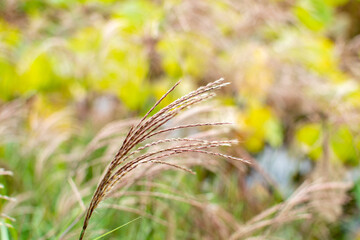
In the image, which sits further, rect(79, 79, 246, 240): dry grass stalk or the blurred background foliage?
the blurred background foliage

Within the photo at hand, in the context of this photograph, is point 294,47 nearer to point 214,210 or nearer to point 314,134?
point 314,134

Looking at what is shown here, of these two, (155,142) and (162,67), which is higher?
(162,67)

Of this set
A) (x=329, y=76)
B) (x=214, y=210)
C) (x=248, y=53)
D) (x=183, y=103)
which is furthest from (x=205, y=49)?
(x=183, y=103)

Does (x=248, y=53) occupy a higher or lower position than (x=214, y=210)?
higher

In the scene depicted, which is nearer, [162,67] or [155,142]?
[155,142]

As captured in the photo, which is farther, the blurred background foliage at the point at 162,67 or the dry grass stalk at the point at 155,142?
the blurred background foliage at the point at 162,67

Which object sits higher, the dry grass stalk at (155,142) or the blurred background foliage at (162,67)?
the blurred background foliage at (162,67)

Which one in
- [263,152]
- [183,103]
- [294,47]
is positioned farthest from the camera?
[263,152]

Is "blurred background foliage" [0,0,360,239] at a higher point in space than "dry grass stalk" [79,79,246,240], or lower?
higher
